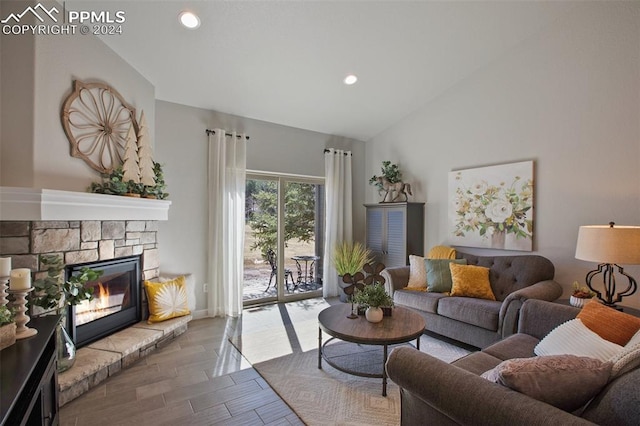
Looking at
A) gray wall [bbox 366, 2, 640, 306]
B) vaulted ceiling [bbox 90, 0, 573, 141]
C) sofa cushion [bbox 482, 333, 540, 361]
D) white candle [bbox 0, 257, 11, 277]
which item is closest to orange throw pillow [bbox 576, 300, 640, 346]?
sofa cushion [bbox 482, 333, 540, 361]

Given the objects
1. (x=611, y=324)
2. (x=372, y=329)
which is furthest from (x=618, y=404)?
(x=372, y=329)

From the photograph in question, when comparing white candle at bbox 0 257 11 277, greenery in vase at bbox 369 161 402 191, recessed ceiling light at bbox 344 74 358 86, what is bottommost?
white candle at bbox 0 257 11 277

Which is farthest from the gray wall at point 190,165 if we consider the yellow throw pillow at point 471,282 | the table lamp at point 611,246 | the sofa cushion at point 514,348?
the table lamp at point 611,246

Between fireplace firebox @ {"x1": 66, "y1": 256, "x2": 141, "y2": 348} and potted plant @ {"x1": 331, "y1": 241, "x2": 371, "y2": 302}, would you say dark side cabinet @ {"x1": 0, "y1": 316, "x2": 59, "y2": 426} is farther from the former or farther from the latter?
potted plant @ {"x1": 331, "y1": 241, "x2": 371, "y2": 302}

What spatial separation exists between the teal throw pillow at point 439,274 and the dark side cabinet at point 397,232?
2.35ft

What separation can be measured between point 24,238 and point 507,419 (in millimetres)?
3037

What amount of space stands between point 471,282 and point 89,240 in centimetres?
369

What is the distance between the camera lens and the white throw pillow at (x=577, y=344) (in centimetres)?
146

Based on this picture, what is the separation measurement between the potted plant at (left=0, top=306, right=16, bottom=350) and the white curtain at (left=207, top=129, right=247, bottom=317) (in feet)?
8.12

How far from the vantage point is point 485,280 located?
3.28 m

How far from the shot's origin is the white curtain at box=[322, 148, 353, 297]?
5039 millimetres

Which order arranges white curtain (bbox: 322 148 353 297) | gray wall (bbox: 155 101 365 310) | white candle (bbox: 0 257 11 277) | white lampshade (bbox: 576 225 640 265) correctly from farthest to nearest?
white curtain (bbox: 322 148 353 297)
gray wall (bbox: 155 101 365 310)
white lampshade (bbox: 576 225 640 265)
white candle (bbox: 0 257 11 277)

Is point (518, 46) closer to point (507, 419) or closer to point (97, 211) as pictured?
point (507, 419)

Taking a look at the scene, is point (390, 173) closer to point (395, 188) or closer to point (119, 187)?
point (395, 188)
